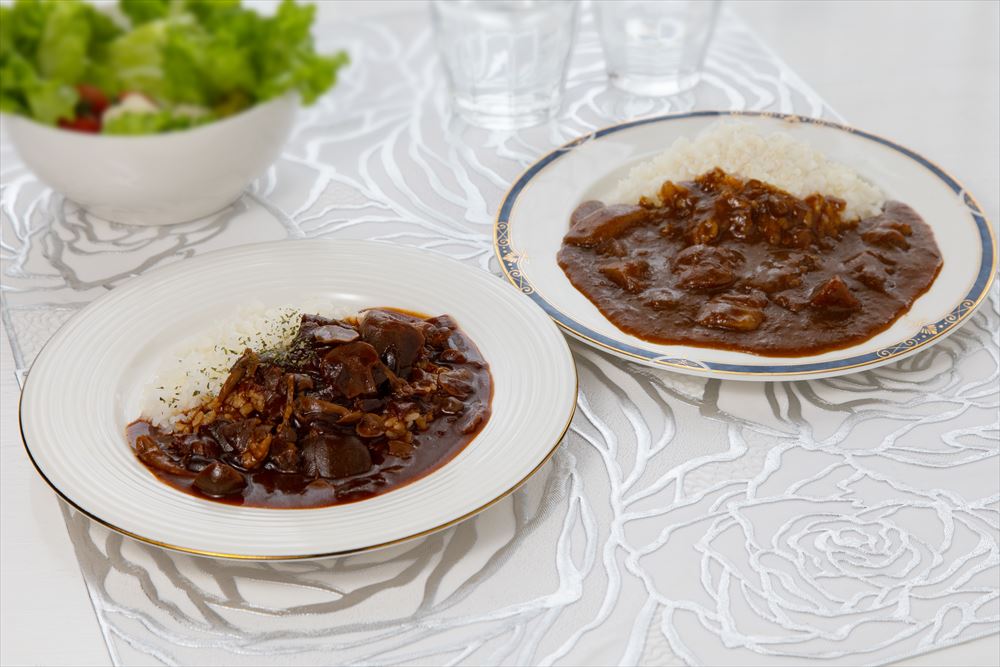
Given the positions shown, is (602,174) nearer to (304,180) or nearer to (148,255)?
(304,180)

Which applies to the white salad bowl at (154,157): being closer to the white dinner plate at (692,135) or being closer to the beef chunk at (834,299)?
the white dinner plate at (692,135)

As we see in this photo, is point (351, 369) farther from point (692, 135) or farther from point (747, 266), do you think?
point (692, 135)

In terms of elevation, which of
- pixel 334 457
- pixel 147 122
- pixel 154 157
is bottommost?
pixel 334 457

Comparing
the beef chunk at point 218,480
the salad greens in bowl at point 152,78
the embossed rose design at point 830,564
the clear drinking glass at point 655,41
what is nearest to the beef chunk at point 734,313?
the embossed rose design at point 830,564

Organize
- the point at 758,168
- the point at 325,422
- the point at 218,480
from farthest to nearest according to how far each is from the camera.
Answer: the point at 758,168
the point at 325,422
the point at 218,480

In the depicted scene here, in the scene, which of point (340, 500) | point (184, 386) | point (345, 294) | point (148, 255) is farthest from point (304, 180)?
point (340, 500)

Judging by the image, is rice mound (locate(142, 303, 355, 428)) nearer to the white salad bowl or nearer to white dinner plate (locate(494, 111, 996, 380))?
the white salad bowl

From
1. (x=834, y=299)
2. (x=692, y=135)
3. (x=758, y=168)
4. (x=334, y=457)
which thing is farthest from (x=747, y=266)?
(x=334, y=457)
